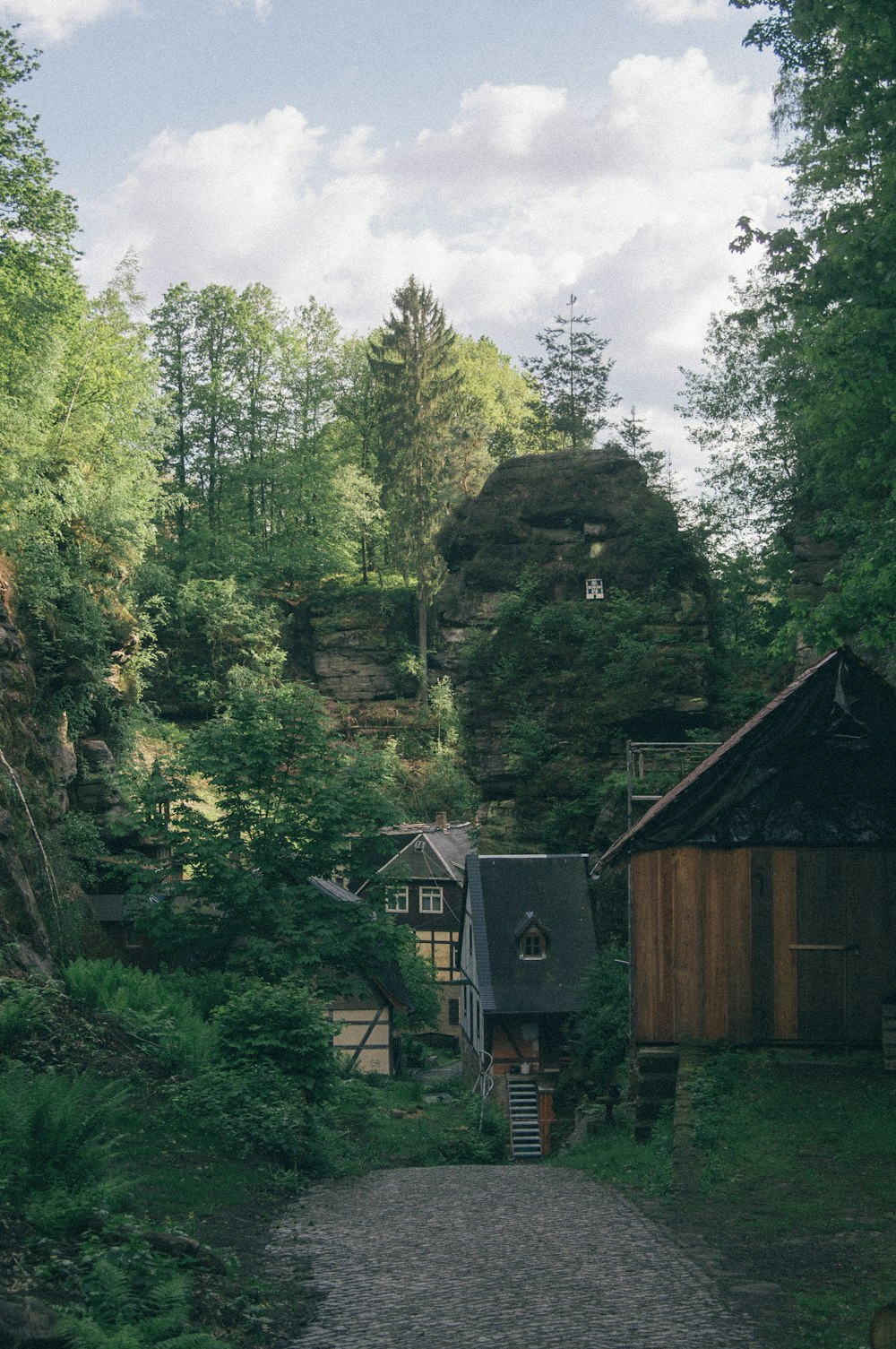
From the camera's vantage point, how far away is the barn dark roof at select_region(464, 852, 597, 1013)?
3114 cm

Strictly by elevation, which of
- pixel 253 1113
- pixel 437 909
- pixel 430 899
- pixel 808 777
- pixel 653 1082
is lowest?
pixel 437 909

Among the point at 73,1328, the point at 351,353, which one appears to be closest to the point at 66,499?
the point at 73,1328

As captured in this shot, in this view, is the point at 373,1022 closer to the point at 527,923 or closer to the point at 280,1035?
the point at 527,923

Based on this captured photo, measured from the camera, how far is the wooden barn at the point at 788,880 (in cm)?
1691

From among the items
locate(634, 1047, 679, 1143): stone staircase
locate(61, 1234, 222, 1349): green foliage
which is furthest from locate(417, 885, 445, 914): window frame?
locate(61, 1234, 222, 1349): green foliage

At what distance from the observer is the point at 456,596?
42906mm

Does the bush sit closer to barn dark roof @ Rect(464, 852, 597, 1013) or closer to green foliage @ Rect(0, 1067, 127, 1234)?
green foliage @ Rect(0, 1067, 127, 1234)

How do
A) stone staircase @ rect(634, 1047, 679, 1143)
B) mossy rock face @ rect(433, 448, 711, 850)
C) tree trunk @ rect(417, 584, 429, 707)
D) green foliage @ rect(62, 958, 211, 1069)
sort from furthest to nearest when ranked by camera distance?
tree trunk @ rect(417, 584, 429, 707), mossy rock face @ rect(433, 448, 711, 850), stone staircase @ rect(634, 1047, 679, 1143), green foliage @ rect(62, 958, 211, 1069)

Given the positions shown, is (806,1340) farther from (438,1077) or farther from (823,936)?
(438,1077)

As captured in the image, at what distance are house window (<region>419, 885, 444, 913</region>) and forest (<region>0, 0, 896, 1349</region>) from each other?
5612 mm

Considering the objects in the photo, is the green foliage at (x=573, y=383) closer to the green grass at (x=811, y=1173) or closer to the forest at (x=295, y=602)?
the forest at (x=295, y=602)

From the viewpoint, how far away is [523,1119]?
28.6 metres

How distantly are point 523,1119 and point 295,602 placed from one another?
32169mm

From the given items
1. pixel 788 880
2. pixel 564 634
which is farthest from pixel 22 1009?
pixel 564 634
